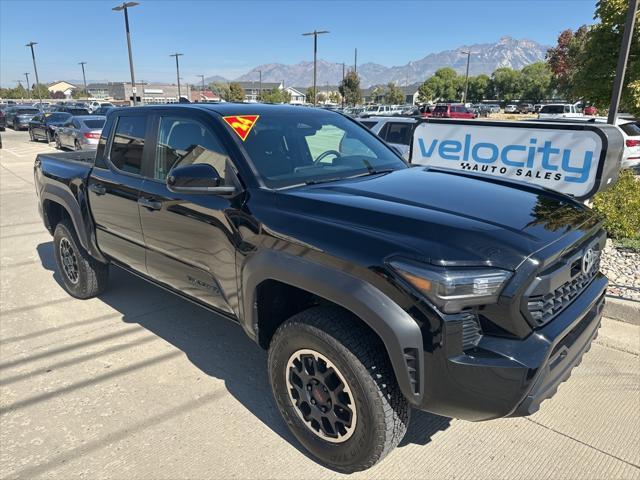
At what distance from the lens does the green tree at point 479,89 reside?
9531 cm

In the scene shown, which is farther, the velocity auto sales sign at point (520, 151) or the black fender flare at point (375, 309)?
the velocity auto sales sign at point (520, 151)

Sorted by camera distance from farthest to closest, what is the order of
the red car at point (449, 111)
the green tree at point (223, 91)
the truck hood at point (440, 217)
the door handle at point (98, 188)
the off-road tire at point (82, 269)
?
the green tree at point (223, 91), the red car at point (449, 111), the off-road tire at point (82, 269), the door handle at point (98, 188), the truck hood at point (440, 217)

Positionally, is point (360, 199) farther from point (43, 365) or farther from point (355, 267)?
point (43, 365)

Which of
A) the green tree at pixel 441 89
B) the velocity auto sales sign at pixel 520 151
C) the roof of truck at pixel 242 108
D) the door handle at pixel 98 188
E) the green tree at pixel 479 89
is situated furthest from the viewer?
the green tree at pixel 441 89

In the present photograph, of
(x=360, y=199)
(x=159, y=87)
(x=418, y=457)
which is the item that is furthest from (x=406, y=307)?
(x=159, y=87)

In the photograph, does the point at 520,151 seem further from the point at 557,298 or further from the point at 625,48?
the point at 557,298

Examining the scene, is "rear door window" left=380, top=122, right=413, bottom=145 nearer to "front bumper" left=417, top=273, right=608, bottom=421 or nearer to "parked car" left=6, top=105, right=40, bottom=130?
"front bumper" left=417, top=273, right=608, bottom=421

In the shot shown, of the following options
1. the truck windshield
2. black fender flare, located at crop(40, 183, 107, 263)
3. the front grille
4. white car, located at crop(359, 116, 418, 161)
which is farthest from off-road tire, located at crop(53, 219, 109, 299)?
white car, located at crop(359, 116, 418, 161)

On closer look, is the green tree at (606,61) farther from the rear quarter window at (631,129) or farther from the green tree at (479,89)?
the green tree at (479,89)

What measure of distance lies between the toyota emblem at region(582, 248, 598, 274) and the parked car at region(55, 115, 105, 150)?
15.6 metres

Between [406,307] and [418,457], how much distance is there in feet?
3.67

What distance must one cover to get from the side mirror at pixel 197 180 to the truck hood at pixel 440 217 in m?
0.42

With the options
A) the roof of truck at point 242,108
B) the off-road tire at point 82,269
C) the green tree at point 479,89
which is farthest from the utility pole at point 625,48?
the green tree at point 479,89

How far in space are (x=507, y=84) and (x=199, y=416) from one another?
327 feet
